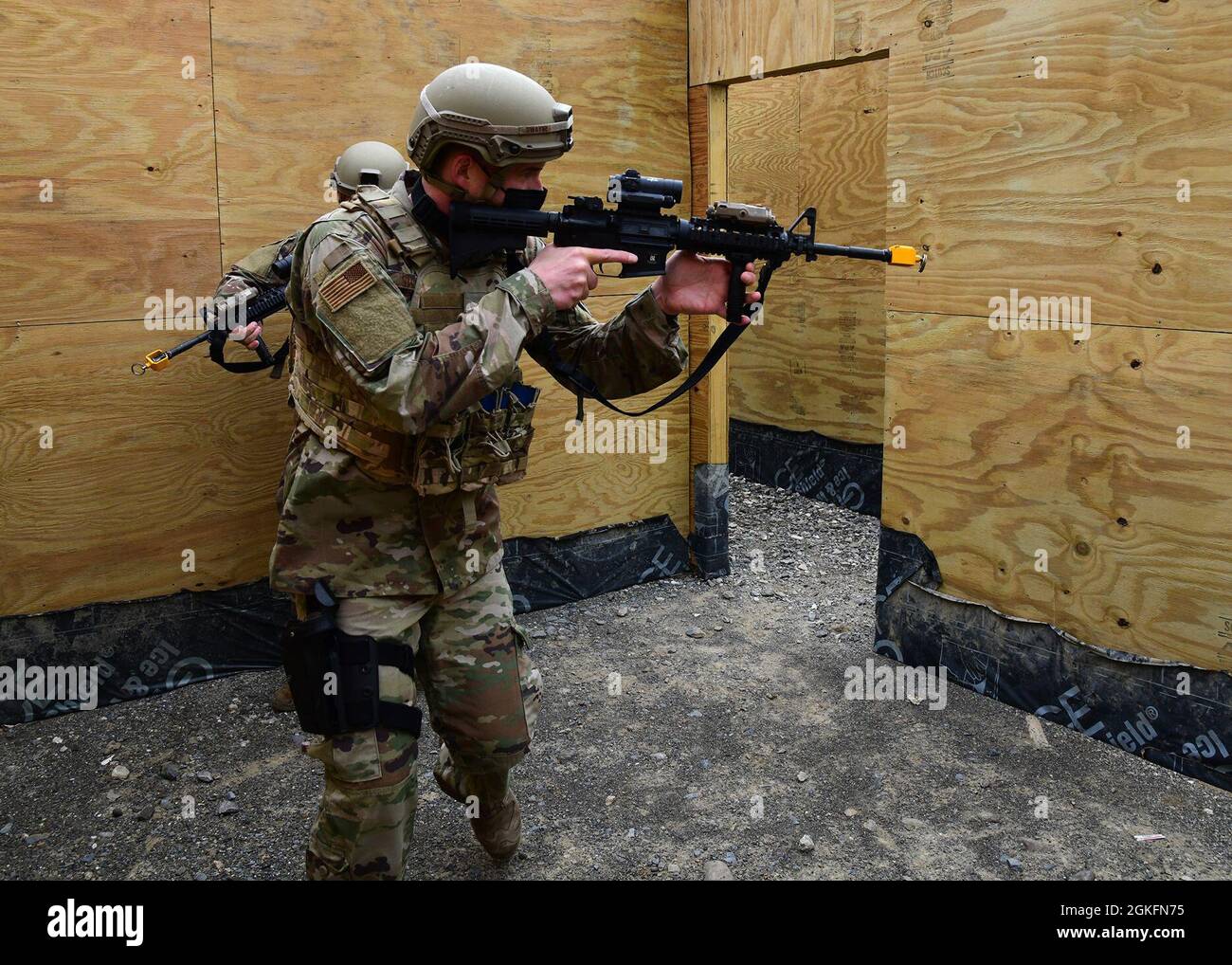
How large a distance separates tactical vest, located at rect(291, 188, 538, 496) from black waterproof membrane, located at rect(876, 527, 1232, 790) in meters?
2.51

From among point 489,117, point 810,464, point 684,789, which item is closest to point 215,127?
point 489,117

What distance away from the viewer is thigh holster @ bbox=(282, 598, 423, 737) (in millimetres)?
2605

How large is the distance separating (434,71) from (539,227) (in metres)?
2.45

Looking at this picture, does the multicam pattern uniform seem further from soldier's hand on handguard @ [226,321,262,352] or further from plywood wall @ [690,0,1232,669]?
plywood wall @ [690,0,1232,669]

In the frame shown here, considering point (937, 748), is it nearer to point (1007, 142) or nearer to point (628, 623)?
point (628, 623)

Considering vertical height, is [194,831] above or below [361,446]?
below

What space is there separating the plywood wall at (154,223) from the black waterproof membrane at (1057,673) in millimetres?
2811

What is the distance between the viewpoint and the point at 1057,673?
13.6 feet

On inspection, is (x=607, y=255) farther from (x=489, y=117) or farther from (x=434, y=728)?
(x=434, y=728)

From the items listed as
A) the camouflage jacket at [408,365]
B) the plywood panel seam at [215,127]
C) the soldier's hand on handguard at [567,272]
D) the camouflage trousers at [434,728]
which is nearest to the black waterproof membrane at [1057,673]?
the camouflage jacket at [408,365]

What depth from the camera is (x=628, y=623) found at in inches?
210

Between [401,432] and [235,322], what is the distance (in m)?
1.85

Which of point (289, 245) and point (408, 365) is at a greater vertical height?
point (289, 245)

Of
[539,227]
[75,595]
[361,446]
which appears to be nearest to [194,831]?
[75,595]
